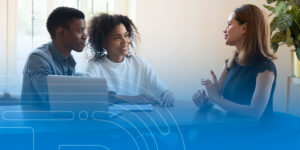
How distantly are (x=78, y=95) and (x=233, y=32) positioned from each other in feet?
1.35

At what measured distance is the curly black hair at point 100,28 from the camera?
830 millimetres

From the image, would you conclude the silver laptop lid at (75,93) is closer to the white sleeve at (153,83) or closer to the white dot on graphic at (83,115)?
the white dot on graphic at (83,115)

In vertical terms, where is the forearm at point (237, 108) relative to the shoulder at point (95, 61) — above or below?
below

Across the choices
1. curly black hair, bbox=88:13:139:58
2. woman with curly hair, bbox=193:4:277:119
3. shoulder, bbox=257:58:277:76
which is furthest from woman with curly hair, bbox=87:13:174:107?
shoulder, bbox=257:58:277:76

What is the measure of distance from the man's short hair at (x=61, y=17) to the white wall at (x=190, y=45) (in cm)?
16

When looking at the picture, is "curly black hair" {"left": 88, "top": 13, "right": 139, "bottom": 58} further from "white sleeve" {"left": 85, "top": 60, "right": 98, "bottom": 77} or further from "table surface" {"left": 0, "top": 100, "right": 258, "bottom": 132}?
"table surface" {"left": 0, "top": 100, "right": 258, "bottom": 132}

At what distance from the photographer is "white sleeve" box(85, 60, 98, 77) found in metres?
0.83

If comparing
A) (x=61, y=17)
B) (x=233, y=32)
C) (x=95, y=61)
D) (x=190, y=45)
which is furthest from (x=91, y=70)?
(x=233, y=32)

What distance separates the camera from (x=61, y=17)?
83 centimetres

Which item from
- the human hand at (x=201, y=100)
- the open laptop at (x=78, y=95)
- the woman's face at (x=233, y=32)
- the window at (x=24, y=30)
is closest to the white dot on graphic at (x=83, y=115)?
the open laptop at (x=78, y=95)

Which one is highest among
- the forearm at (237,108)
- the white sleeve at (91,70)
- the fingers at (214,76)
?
the white sleeve at (91,70)

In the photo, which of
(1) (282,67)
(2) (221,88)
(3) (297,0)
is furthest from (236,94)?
(3) (297,0)

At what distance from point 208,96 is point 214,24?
0.60 ft

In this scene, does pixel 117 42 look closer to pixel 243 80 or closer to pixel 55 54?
pixel 55 54
